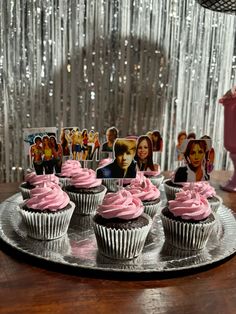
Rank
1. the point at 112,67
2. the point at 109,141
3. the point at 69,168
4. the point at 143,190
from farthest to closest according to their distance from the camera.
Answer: the point at 112,67 < the point at 69,168 < the point at 109,141 < the point at 143,190

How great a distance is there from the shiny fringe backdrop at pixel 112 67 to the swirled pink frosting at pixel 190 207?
97cm

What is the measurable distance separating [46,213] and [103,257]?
0.23 metres

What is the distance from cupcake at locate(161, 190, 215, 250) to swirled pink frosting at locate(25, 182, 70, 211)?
0.31m

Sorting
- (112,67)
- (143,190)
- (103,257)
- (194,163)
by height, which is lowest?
(103,257)

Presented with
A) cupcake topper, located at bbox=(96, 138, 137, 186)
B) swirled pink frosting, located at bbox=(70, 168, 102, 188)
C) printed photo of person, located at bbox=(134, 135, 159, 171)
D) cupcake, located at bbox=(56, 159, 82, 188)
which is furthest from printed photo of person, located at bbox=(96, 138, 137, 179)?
cupcake, located at bbox=(56, 159, 82, 188)

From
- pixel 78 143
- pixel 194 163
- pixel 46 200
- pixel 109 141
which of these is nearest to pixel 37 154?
pixel 46 200

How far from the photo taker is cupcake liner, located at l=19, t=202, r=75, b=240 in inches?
45.2

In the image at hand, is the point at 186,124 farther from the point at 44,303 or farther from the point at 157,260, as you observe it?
the point at 44,303

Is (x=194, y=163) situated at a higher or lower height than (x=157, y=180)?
higher

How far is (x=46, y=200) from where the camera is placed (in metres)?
1.18

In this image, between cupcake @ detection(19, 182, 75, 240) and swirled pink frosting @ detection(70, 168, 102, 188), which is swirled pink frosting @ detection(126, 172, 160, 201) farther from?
cupcake @ detection(19, 182, 75, 240)

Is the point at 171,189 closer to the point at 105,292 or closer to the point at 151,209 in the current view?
the point at 151,209

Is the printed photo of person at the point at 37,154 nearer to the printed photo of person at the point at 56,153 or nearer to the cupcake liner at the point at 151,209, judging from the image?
the printed photo of person at the point at 56,153

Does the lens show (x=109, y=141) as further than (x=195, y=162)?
Yes
